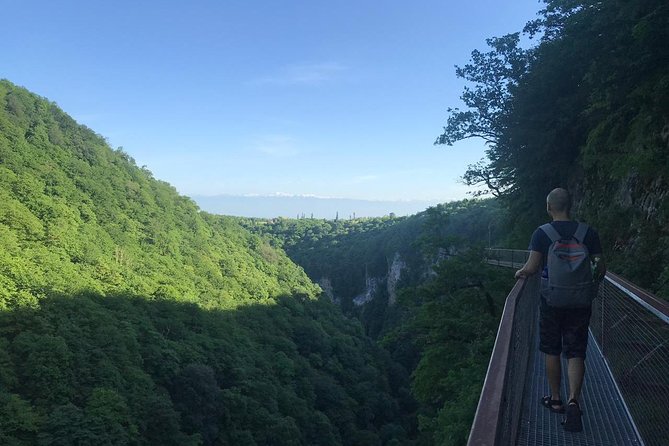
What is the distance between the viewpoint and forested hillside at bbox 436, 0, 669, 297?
8953mm

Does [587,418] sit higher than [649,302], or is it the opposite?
[649,302]

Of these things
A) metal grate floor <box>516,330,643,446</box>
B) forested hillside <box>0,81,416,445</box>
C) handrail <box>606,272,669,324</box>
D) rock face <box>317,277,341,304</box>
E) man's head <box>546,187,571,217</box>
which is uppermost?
man's head <box>546,187,571,217</box>

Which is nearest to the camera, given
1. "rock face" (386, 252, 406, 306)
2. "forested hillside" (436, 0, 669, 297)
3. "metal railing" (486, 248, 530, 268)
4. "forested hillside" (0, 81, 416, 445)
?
"forested hillside" (436, 0, 669, 297)

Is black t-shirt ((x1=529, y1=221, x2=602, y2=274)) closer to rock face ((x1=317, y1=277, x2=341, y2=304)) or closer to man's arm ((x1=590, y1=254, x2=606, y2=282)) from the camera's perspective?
man's arm ((x1=590, y1=254, x2=606, y2=282))

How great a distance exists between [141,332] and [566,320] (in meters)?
49.8

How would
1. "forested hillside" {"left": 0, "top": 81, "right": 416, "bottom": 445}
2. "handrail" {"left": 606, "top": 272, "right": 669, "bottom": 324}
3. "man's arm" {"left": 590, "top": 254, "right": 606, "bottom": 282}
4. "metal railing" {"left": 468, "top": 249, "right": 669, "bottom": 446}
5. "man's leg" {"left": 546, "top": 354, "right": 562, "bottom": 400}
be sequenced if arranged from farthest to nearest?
"forested hillside" {"left": 0, "top": 81, "right": 416, "bottom": 445}, "man's leg" {"left": 546, "top": 354, "right": 562, "bottom": 400}, "man's arm" {"left": 590, "top": 254, "right": 606, "bottom": 282}, "handrail" {"left": 606, "top": 272, "right": 669, "bottom": 324}, "metal railing" {"left": 468, "top": 249, "right": 669, "bottom": 446}

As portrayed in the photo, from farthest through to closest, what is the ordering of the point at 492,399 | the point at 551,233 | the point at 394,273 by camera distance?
the point at 394,273 < the point at 551,233 < the point at 492,399

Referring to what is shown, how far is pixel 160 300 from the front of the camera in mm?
56906

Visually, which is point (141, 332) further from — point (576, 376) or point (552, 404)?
point (576, 376)

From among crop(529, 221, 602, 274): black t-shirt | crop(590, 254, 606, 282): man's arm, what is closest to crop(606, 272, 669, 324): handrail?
crop(590, 254, 606, 282): man's arm

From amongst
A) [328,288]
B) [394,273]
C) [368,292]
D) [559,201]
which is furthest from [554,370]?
[328,288]

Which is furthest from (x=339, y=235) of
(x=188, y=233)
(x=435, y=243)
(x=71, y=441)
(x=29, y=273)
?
(x=435, y=243)

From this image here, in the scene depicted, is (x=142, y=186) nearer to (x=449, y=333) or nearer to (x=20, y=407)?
(x=20, y=407)

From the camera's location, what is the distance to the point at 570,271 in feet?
10.4
